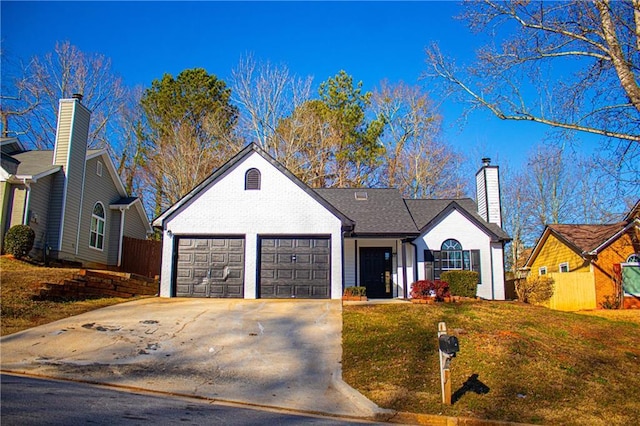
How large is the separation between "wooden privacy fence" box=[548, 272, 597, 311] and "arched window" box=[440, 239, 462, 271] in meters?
3.61

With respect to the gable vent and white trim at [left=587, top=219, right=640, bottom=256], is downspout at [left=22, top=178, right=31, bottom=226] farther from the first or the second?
white trim at [left=587, top=219, right=640, bottom=256]

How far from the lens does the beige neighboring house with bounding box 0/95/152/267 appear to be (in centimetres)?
1897

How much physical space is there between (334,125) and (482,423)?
25.8 meters

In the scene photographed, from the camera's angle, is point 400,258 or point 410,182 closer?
point 400,258

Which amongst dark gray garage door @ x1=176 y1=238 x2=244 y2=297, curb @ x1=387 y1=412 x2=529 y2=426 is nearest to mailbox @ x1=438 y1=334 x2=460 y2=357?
curb @ x1=387 y1=412 x2=529 y2=426

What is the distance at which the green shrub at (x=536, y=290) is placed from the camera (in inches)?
795

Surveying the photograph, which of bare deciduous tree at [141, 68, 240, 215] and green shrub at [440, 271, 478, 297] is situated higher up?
bare deciduous tree at [141, 68, 240, 215]

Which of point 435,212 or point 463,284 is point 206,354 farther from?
point 435,212

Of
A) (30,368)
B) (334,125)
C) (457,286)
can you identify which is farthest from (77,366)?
(334,125)

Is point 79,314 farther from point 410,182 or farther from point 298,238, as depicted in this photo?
point 410,182

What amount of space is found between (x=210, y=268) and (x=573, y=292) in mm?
14106

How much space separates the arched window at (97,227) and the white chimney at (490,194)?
17.2 metres

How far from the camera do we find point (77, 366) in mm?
9391

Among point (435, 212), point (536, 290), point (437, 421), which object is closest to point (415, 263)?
point (435, 212)
